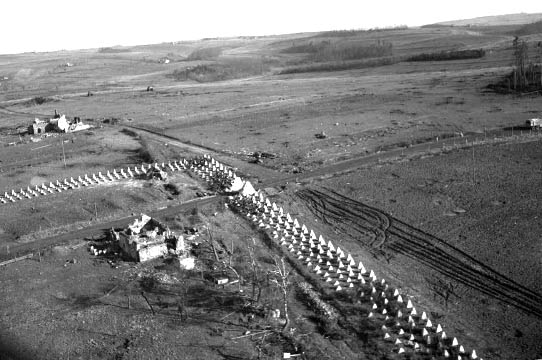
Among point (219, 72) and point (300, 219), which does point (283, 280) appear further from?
point (219, 72)

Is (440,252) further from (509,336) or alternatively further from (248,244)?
(248,244)

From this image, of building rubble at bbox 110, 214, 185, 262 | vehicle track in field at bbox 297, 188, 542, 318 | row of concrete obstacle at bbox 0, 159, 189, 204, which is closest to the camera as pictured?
vehicle track in field at bbox 297, 188, 542, 318

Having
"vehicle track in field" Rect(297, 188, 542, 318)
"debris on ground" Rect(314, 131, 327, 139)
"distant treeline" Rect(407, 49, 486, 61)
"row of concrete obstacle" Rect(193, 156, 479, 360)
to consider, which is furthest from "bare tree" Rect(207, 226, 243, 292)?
"distant treeline" Rect(407, 49, 486, 61)

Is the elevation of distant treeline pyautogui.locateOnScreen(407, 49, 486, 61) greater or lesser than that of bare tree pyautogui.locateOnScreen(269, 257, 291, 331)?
greater

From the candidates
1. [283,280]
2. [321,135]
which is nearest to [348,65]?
[321,135]

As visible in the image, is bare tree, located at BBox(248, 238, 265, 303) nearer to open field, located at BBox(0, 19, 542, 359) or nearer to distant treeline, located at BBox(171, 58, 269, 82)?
open field, located at BBox(0, 19, 542, 359)

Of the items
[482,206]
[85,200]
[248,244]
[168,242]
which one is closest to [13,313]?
[168,242]
